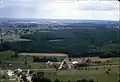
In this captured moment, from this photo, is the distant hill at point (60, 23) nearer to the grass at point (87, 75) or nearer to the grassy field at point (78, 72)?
the grassy field at point (78, 72)

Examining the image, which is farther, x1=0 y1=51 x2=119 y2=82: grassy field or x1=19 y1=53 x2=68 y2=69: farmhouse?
x1=19 y1=53 x2=68 y2=69: farmhouse

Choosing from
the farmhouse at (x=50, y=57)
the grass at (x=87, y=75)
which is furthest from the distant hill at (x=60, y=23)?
the grass at (x=87, y=75)

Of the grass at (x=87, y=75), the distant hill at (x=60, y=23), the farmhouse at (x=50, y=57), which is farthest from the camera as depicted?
the distant hill at (x=60, y=23)

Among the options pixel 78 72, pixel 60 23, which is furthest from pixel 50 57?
pixel 60 23

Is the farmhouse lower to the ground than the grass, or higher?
higher

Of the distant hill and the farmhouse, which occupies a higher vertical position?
the distant hill

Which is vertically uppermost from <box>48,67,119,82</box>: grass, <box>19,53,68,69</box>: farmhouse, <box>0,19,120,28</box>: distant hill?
<box>0,19,120,28</box>: distant hill

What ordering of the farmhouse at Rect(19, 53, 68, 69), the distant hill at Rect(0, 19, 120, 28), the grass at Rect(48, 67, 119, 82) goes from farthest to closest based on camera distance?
the distant hill at Rect(0, 19, 120, 28) < the farmhouse at Rect(19, 53, 68, 69) < the grass at Rect(48, 67, 119, 82)

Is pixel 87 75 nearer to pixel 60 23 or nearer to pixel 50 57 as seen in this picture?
pixel 50 57

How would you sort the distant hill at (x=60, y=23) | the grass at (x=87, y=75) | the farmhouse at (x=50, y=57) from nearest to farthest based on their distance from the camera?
the grass at (x=87, y=75)
the farmhouse at (x=50, y=57)
the distant hill at (x=60, y=23)

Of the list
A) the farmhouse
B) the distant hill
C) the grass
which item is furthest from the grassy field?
the distant hill

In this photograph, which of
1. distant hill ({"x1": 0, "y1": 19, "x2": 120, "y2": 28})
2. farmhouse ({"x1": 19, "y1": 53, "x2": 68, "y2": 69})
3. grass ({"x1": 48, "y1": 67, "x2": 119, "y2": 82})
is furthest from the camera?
distant hill ({"x1": 0, "y1": 19, "x2": 120, "y2": 28})

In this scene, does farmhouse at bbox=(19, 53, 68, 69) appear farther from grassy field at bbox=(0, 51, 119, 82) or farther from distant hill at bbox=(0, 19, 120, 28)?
distant hill at bbox=(0, 19, 120, 28)
